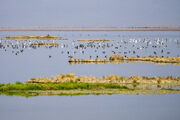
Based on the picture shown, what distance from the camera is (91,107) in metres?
30.9

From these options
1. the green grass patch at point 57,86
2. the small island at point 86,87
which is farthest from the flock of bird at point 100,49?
the green grass patch at point 57,86

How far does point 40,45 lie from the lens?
90.9 meters

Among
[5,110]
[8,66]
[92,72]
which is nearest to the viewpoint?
[5,110]

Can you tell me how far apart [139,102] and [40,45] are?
60.1 meters

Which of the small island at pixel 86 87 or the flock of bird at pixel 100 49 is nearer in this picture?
the small island at pixel 86 87

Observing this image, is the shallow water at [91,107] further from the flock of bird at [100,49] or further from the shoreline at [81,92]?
the flock of bird at [100,49]

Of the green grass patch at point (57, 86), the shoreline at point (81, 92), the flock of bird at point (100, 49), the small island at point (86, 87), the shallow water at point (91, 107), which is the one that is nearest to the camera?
the shallow water at point (91, 107)

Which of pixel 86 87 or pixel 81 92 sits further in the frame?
pixel 86 87

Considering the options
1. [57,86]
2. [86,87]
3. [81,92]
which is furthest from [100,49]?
[81,92]

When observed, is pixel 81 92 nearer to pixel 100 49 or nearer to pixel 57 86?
pixel 57 86

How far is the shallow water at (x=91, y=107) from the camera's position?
94.0 ft

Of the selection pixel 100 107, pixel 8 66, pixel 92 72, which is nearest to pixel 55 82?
pixel 100 107

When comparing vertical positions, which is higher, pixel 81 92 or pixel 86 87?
pixel 86 87

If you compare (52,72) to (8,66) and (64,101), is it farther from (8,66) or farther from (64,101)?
(64,101)
